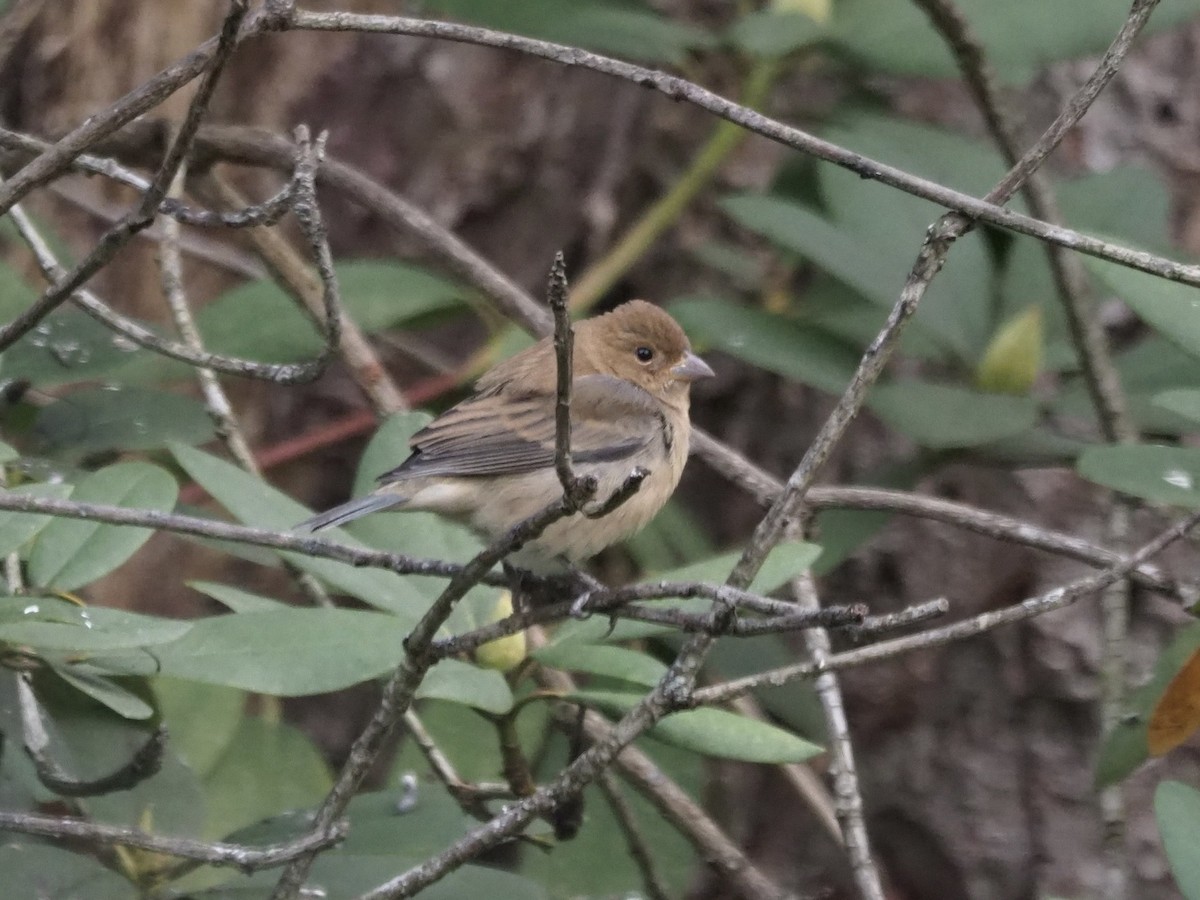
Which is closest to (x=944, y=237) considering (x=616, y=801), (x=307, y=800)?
(x=616, y=801)

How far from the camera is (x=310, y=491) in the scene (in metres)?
4.49

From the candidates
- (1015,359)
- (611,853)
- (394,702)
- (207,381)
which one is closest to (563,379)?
(394,702)

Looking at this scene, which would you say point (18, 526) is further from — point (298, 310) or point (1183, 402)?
point (1183, 402)

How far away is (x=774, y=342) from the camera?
128 inches

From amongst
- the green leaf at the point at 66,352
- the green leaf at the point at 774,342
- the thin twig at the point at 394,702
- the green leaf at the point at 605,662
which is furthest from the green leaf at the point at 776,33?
the thin twig at the point at 394,702

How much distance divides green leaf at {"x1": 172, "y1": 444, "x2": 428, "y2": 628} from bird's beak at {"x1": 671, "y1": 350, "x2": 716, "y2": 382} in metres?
1.27

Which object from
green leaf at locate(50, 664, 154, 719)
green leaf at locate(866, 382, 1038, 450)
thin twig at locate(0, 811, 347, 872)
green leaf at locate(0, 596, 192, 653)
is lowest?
thin twig at locate(0, 811, 347, 872)

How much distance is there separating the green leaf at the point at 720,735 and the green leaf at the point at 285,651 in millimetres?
331

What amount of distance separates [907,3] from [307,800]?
2.36 m

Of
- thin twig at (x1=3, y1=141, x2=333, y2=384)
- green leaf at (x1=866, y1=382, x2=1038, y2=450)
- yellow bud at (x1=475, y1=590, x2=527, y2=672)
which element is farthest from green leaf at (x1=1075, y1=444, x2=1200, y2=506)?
thin twig at (x1=3, y1=141, x2=333, y2=384)

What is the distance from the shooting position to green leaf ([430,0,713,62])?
3.61m

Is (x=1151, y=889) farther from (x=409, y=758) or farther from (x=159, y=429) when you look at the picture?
(x=159, y=429)

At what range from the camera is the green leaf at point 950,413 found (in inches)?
116

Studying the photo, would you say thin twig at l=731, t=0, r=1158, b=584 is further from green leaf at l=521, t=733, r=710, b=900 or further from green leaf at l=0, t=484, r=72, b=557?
green leaf at l=521, t=733, r=710, b=900
